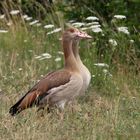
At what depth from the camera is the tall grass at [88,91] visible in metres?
8.46

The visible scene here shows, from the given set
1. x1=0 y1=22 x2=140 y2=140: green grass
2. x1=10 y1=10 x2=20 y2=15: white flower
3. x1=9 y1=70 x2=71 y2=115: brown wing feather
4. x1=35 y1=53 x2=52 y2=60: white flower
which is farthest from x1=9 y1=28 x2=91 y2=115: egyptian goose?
x1=10 y1=10 x2=20 y2=15: white flower

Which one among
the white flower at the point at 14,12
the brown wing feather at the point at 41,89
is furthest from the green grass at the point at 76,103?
the white flower at the point at 14,12

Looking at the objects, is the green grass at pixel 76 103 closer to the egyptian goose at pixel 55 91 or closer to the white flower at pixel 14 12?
the egyptian goose at pixel 55 91

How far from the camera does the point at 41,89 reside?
9.52m

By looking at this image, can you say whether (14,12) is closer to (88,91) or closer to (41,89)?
(88,91)

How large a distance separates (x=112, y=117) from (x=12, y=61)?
3.69m

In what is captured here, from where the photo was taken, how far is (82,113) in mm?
9445

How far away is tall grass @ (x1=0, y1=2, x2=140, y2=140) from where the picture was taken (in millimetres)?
8461

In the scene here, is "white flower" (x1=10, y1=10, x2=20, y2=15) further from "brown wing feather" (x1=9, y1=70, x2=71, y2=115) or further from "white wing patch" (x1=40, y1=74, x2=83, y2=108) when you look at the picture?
"white wing patch" (x1=40, y1=74, x2=83, y2=108)

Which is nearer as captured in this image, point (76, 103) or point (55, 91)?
Result: point (55, 91)

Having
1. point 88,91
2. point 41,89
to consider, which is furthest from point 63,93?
point 88,91

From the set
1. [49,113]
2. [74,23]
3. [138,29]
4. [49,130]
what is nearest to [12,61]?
[74,23]

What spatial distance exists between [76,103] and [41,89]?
0.82 m

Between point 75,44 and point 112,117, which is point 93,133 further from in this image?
point 75,44
